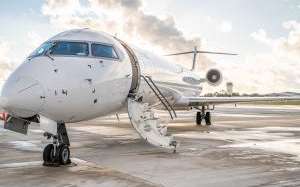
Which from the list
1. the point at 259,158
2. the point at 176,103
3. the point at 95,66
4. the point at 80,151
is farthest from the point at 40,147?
the point at 176,103

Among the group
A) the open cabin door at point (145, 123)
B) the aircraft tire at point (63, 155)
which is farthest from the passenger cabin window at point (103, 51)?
the aircraft tire at point (63, 155)

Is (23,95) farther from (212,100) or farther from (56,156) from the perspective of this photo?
(212,100)

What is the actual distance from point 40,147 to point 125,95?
3402 mm

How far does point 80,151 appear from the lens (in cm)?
1289

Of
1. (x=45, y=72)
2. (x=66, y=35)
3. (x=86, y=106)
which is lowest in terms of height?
(x=86, y=106)

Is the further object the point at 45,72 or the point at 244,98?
the point at 244,98

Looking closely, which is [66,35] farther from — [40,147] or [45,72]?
[40,147]

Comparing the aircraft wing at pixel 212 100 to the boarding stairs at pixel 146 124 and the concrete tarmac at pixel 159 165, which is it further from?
the boarding stairs at pixel 146 124

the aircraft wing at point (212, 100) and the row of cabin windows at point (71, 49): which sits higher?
the row of cabin windows at point (71, 49)

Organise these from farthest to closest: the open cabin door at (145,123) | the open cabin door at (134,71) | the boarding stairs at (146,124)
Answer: the open cabin door at (134,71) → the boarding stairs at (146,124) → the open cabin door at (145,123)

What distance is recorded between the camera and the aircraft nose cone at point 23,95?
29.5ft

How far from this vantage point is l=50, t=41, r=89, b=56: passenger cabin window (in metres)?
10.9

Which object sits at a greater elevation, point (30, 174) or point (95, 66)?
point (95, 66)

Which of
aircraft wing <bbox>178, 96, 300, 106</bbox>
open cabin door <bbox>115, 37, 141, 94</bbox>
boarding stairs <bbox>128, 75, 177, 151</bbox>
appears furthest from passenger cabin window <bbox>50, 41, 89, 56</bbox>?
aircraft wing <bbox>178, 96, 300, 106</bbox>
